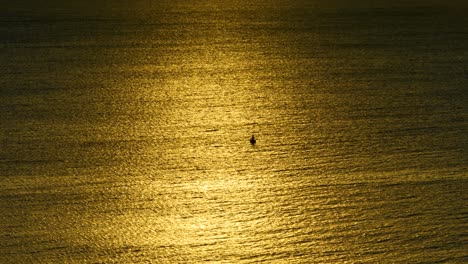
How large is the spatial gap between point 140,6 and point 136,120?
2.82 feet

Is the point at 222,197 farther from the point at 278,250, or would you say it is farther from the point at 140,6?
the point at 140,6

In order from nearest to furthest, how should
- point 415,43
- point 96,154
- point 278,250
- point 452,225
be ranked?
point 278,250 → point 452,225 → point 96,154 → point 415,43

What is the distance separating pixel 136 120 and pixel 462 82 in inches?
34.6

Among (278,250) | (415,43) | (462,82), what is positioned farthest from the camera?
(415,43)

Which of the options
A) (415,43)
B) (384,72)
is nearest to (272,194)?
(384,72)

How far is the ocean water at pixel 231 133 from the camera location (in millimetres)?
1394

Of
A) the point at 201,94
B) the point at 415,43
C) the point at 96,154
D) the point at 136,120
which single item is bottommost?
the point at 96,154

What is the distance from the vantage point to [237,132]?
179 centimetres

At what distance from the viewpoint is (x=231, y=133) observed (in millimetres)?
1781

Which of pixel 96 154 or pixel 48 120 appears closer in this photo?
pixel 96 154

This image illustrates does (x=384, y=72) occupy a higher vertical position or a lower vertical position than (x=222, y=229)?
higher

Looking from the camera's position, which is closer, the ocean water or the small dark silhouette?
the ocean water

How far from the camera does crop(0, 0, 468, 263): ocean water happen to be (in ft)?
4.57

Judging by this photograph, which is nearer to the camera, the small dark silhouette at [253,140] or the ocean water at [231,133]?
the ocean water at [231,133]
